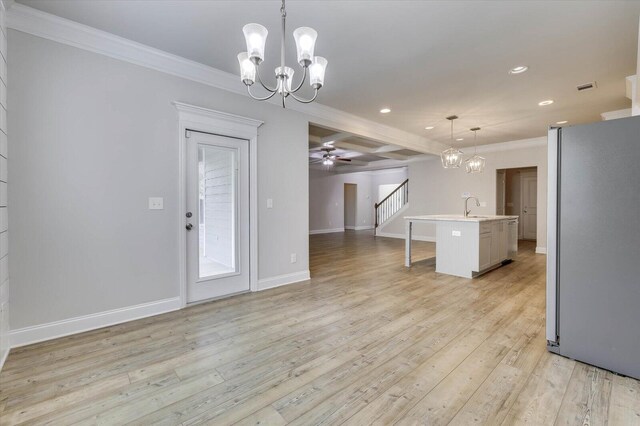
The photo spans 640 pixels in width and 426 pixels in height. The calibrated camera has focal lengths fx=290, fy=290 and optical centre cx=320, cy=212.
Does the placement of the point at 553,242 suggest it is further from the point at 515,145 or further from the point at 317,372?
the point at 515,145

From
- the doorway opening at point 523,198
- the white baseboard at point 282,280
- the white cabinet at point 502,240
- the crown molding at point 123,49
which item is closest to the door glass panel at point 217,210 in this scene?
the white baseboard at point 282,280

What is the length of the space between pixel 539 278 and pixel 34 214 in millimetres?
6226

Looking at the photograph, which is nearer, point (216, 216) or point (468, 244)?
point (216, 216)

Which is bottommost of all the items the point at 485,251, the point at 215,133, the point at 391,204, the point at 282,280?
the point at 282,280

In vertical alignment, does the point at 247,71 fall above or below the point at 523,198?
above

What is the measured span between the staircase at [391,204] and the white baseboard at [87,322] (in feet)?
27.5

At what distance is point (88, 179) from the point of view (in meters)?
2.65

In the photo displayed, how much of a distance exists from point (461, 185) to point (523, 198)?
2.92m

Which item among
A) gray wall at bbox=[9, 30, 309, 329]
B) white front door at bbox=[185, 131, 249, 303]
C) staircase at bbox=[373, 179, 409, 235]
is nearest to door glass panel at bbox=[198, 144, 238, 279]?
white front door at bbox=[185, 131, 249, 303]

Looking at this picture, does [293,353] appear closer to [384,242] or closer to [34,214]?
[34,214]

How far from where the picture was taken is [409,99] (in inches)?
170

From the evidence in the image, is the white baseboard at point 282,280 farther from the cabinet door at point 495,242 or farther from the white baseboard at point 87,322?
the cabinet door at point 495,242

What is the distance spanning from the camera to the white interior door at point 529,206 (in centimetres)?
913

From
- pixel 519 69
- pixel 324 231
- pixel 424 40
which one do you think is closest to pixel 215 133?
pixel 424 40
